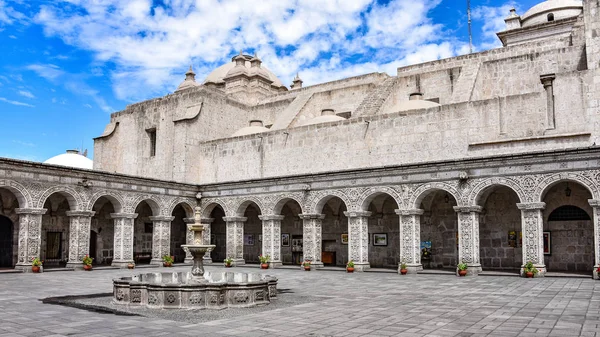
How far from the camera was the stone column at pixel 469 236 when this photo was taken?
20.7m

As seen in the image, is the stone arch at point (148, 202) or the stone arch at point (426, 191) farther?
the stone arch at point (148, 202)

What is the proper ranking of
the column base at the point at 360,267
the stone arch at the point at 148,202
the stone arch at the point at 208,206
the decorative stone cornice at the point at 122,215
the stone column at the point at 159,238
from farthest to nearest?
the stone arch at the point at 208,206, the stone column at the point at 159,238, the stone arch at the point at 148,202, the decorative stone cornice at the point at 122,215, the column base at the point at 360,267

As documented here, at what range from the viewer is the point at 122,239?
85.3 feet

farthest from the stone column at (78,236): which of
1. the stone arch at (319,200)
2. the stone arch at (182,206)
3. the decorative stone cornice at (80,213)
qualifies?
the stone arch at (319,200)

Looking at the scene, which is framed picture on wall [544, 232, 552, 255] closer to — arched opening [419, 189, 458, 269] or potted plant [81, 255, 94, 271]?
arched opening [419, 189, 458, 269]

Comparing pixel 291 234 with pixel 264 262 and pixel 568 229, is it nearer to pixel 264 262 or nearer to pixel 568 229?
pixel 264 262

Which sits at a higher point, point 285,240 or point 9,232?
point 9,232

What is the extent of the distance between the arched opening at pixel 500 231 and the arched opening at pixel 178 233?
16500 millimetres

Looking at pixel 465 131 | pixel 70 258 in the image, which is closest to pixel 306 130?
pixel 465 131

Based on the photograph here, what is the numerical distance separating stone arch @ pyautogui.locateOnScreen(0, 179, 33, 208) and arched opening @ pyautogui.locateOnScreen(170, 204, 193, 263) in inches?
387

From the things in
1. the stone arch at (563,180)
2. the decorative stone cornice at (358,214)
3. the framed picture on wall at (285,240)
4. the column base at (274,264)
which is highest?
the stone arch at (563,180)

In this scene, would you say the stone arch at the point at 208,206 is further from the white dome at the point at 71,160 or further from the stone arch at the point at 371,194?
the white dome at the point at 71,160

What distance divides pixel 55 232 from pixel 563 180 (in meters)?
23.1

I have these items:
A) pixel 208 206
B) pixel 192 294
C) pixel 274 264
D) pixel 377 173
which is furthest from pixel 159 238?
pixel 192 294
